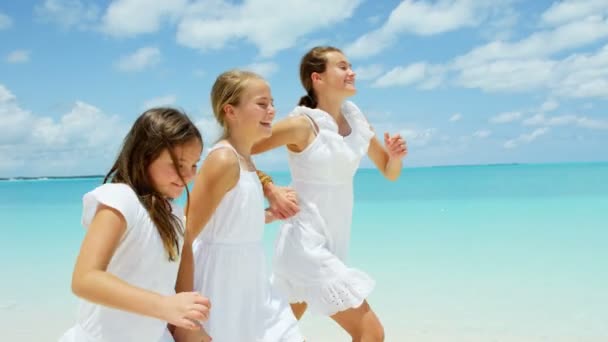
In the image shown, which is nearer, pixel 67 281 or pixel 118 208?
pixel 118 208

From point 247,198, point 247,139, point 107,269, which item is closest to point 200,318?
point 107,269

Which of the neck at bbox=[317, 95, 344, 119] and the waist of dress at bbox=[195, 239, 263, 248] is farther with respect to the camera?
the neck at bbox=[317, 95, 344, 119]

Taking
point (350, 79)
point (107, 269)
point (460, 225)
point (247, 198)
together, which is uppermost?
point (460, 225)

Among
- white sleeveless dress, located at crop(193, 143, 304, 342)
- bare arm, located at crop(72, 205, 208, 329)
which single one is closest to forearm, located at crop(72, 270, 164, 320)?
bare arm, located at crop(72, 205, 208, 329)

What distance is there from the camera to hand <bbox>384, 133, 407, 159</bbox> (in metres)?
4.15

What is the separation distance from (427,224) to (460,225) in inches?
29.0

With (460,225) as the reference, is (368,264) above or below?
below

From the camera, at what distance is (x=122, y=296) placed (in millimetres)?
1879

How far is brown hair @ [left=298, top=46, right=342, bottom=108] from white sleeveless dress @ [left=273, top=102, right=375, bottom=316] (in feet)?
0.62

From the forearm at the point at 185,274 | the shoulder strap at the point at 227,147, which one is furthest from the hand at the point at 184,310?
the shoulder strap at the point at 227,147

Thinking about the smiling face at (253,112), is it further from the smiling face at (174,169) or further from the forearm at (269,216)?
the smiling face at (174,169)

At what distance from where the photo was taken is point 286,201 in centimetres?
333

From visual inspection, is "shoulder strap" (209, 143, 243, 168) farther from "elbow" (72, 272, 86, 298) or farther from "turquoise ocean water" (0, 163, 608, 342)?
"turquoise ocean water" (0, 163, 608, 342)

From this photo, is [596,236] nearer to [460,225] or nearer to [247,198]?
[460,225]
